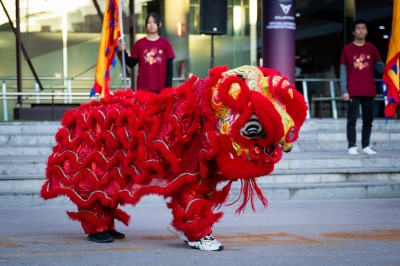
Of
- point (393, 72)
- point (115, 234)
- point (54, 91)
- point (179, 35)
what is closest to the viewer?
point (115, 234)

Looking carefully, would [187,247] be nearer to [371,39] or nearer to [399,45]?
[399,45]

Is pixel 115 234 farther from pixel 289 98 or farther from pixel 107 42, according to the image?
pixel 107 42

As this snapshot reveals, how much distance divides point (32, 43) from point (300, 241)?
14.1m

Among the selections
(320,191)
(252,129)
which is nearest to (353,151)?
(320,191)

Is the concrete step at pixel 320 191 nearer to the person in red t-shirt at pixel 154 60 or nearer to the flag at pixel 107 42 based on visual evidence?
the person in red t-shirt at pixel 154 60

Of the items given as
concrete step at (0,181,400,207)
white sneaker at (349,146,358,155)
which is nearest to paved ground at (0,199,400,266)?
concrete step at (0,181,400,207)

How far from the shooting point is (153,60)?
11.3 metres

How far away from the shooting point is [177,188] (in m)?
6.91

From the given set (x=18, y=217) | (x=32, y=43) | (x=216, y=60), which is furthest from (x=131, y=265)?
(x=216, y=60)

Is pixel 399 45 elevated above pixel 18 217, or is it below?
above

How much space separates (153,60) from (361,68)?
322cm

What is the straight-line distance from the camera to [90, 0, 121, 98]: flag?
13.1m

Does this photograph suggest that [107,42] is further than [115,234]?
Yes

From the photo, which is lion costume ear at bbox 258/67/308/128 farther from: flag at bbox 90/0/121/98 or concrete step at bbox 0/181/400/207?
flag at bbox 90/0/121/98
